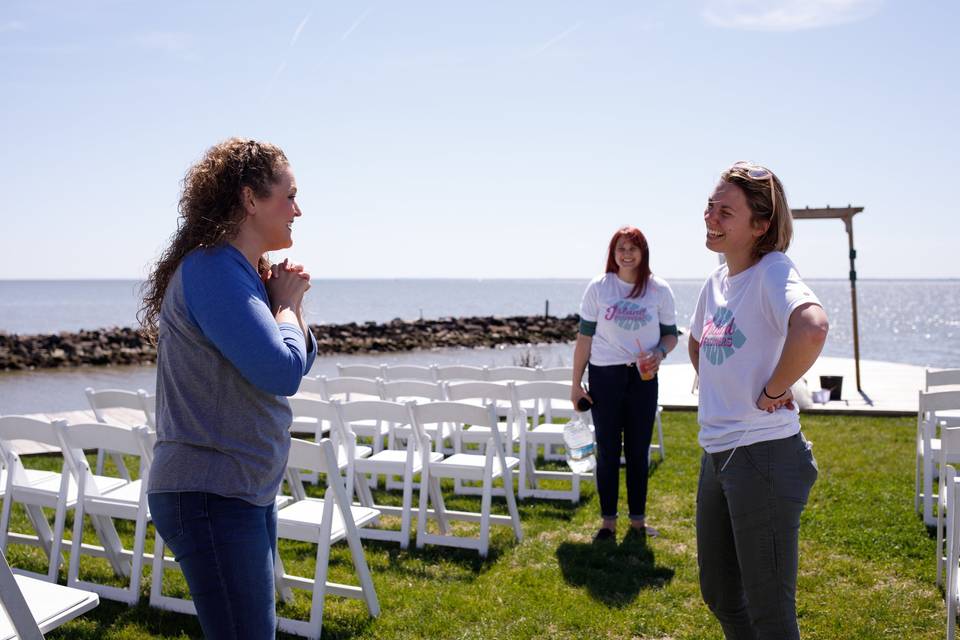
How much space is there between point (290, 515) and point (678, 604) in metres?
2.01

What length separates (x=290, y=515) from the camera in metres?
4.05

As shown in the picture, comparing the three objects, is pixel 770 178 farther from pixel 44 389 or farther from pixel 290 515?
pixel 44 389

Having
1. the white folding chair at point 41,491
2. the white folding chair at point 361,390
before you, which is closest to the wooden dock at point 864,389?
the white folding chair at point 361,390

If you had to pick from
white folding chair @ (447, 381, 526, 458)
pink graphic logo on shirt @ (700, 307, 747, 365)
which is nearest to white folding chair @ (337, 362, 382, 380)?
white folding chair @ (447, 381, 526, 458)

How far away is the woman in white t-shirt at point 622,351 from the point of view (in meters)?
5.03

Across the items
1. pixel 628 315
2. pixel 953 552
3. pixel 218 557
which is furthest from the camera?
pixel 628 315

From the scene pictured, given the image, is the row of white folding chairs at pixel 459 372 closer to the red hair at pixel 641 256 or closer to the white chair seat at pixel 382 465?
the red hair at pixel 641 256

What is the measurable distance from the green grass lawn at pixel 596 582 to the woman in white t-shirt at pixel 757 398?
137cm

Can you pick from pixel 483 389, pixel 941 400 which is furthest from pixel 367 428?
pixel 941 400

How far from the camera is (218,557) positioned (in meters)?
1.98

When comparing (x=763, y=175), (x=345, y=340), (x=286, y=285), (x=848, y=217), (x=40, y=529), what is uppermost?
(x=848, y=217)

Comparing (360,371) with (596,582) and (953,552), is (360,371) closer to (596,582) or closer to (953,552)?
(596,582)

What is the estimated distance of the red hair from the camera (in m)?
5.02

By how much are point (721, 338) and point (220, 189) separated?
1612 mm
